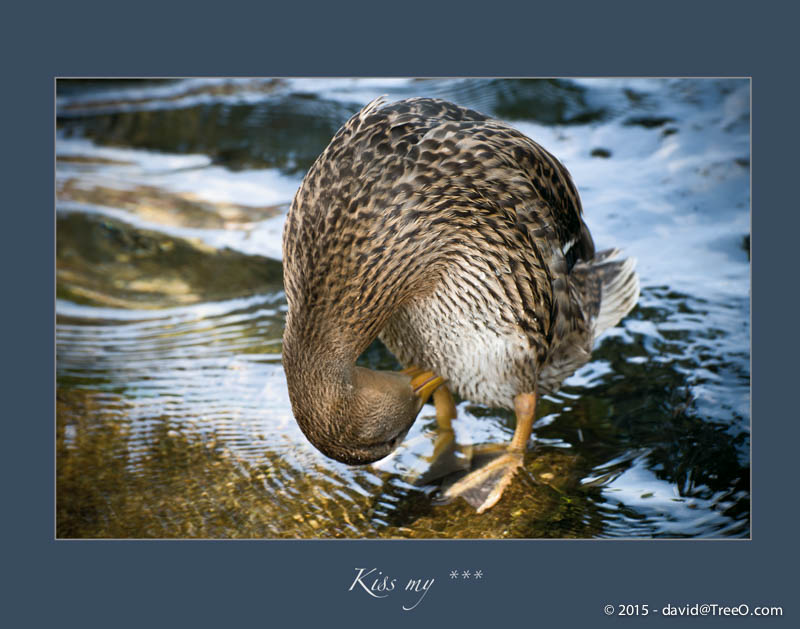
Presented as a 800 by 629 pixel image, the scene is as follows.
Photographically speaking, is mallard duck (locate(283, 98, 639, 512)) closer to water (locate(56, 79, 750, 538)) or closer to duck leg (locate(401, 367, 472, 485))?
duck leg (locate(401, 367, 472, 485))

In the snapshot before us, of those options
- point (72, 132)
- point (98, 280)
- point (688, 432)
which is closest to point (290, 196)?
point (98, 280)

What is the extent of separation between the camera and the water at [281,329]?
3.21 m

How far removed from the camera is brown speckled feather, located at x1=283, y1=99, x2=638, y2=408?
Result: 8.82 ft

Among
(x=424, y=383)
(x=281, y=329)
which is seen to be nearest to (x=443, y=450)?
(x=424, y=383)

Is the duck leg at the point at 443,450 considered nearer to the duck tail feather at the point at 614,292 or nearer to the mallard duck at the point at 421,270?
the mallard duck at the point at 421,270

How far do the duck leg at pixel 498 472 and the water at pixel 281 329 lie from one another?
0.05m

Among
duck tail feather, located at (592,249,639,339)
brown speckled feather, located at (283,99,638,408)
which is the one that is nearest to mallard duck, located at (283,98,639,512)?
brown speckled feather, located at (283,99,638,408)

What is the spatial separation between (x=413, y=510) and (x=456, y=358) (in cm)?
61

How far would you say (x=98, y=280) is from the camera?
482 centimetres

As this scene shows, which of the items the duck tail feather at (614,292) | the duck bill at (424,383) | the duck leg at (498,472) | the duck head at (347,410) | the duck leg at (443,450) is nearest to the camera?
the duck head at (347,410)

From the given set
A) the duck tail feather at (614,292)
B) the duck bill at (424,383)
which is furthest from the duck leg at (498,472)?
the duck tail feather at (614,292)

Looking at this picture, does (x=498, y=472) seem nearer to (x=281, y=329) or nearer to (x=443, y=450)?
(x=443, y=450)

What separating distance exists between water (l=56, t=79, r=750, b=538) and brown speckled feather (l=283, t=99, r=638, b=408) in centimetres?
56
